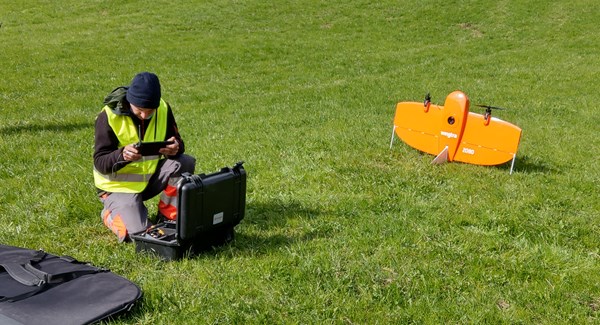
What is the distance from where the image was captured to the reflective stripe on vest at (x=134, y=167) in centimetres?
610

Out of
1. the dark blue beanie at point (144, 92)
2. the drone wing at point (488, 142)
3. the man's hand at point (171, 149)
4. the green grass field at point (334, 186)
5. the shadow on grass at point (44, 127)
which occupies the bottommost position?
the shadow on grass at point (44, 127)

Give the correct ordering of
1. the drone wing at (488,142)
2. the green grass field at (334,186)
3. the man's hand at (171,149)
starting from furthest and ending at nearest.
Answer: the drone wing at (488,142), the man's hand at (171,149), the green grass field at (334,186)

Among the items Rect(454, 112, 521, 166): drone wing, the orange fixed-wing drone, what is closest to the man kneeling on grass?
the orange fixed-wing drone

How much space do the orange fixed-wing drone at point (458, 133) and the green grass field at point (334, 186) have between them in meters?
0.21

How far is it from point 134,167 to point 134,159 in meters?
0.58

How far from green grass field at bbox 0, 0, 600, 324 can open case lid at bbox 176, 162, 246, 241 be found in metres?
0.30

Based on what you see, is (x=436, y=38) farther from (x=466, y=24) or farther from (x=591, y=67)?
(x=591, y=67)

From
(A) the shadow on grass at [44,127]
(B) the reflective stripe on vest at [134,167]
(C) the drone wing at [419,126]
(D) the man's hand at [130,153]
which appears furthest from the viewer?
(A) the shadow on grass at [44,127]

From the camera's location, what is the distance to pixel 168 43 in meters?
23.8

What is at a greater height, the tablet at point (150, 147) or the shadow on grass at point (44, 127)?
the tablet at point (150, 147)

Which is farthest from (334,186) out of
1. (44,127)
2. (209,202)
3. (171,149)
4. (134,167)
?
(44,127)

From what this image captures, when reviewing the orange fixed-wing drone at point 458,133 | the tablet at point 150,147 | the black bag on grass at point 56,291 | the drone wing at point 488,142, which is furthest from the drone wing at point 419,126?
the black bag on grass at point 56,291

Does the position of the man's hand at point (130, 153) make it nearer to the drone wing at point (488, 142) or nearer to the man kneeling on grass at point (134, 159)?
the man kneeling on grass at point (134, 159)

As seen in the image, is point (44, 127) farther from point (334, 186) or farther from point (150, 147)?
Answer: point (150, 147)
